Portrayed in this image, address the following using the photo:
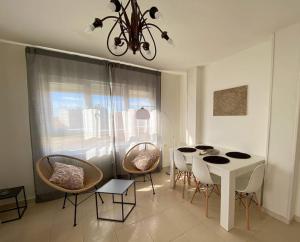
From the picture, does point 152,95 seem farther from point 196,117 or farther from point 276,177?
point 276,177

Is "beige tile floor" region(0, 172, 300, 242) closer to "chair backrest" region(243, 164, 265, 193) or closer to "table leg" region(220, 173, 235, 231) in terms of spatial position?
"table leg" region(220, 173, 235, 231)

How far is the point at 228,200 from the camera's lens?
68.1 inches

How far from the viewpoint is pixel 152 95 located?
11.0ft

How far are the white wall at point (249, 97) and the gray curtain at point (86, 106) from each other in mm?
1196

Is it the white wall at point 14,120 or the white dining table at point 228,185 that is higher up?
the white wall at point 14,120

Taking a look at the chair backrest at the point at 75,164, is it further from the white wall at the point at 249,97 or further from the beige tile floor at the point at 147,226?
the white wall at the point at 249,97

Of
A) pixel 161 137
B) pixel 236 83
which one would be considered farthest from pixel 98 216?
pixel 236 83

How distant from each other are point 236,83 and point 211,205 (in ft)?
7.02

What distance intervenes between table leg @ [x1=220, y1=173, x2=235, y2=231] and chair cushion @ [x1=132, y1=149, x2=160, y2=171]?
1.37 m

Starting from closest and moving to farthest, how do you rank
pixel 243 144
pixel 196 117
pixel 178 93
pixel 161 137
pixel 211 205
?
pixel 211 205 → pixel 243 144 → pixel 196 117 → pixel 161 137 → pixel 178 93

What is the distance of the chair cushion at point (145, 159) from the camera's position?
2727 mm

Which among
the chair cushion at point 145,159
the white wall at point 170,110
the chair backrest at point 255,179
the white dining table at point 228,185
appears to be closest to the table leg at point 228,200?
the white dining table at point 228,185

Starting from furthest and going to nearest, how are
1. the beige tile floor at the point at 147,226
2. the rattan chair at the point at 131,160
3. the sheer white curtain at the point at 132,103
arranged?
the sheer white curtain at the point at 132,103, the rattan chair at the point at 131,160, the beige tile floor at the point at 147,226

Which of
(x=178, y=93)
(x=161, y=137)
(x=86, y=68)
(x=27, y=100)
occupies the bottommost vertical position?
(x=161, y=137)
